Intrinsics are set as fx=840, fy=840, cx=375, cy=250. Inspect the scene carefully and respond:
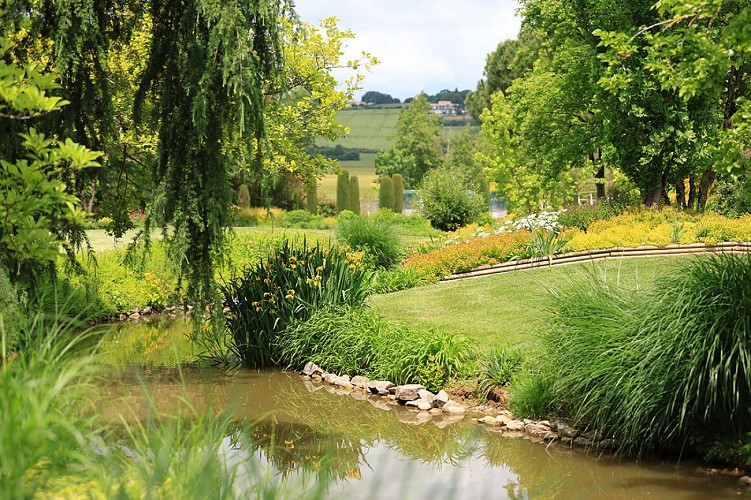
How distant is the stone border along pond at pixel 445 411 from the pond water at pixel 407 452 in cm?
8

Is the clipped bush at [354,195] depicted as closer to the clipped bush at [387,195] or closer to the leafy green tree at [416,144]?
the clipped bush at [387,195]

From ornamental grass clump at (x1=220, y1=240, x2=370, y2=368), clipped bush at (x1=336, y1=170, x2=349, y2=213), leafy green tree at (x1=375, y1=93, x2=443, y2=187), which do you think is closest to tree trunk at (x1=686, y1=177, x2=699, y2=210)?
ornamental grass clump at (x1=220, y1=240, x2=370, y2=368)

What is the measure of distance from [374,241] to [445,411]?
8598mm

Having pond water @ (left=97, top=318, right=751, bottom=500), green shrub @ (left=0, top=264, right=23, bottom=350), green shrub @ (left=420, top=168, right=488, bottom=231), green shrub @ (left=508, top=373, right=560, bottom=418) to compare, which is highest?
green shrub @ (left=420, top=168, right=488, bottom=231)

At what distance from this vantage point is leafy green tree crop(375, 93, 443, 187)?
5812 cm

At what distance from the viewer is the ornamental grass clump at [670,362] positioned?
643 cm

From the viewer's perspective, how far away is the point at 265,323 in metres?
11.0

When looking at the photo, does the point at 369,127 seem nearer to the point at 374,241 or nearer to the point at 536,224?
the point at 374,241

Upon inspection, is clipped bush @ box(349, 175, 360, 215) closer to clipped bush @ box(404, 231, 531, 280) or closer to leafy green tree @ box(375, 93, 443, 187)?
clipped bush @ box(404, 231, 531, 280)

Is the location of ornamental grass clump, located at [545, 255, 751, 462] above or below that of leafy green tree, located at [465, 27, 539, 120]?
below

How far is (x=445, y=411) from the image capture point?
8.80 m

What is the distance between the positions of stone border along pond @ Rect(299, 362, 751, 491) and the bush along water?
0.60ft

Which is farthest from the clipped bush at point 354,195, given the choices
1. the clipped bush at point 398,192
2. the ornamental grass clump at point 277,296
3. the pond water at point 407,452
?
the pond water at point 407,452

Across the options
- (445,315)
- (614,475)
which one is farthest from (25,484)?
(445,315)
